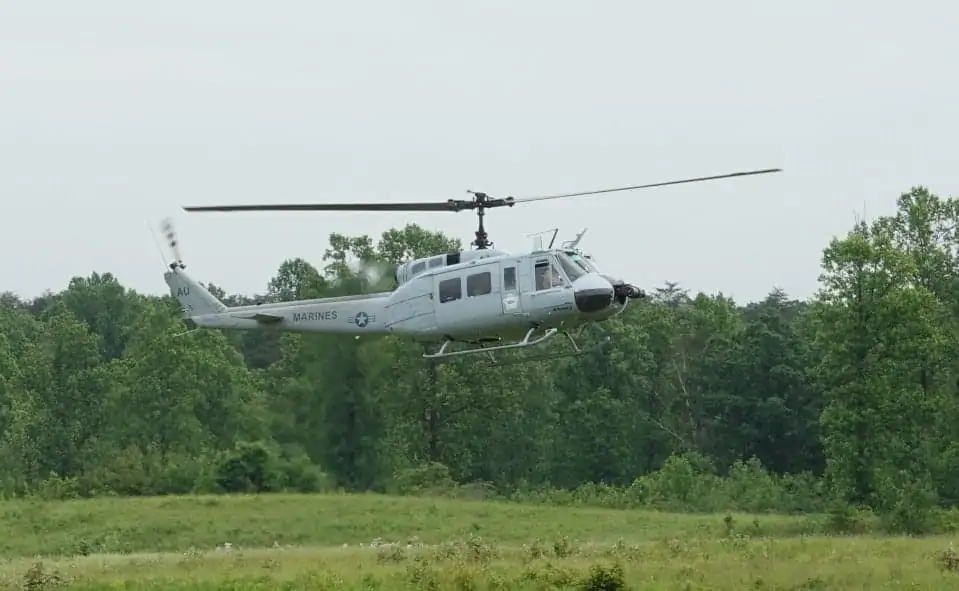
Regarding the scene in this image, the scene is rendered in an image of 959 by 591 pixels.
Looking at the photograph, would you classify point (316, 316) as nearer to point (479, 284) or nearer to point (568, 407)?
point (479, 284)

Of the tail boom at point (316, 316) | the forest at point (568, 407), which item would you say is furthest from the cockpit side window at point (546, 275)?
the forest at point (568, 407)

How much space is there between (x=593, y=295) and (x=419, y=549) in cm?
724

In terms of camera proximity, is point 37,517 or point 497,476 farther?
point 497,476

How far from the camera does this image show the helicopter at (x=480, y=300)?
22984mm

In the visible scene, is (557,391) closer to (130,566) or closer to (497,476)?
(497,476)

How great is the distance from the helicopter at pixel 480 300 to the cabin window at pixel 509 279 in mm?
17

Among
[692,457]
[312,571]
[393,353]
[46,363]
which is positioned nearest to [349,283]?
[393,353]

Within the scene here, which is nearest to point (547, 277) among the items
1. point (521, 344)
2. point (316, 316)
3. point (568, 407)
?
point (521, 344)

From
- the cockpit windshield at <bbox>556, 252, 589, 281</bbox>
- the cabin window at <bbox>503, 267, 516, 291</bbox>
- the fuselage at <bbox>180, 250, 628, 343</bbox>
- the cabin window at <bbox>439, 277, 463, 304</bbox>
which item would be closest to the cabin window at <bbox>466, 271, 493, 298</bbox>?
the fuselage at <bbox>180, 250, 628, 343</bbox>

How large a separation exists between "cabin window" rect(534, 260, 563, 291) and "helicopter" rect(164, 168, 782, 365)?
16mm

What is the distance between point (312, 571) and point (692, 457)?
41898 millimetres

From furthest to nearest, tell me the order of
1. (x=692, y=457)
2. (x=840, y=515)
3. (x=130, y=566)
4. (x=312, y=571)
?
1. (x=692, y=457)
2. (x=840, y=515)
3. (x=130, y=566)
4. (x=312, y=571)

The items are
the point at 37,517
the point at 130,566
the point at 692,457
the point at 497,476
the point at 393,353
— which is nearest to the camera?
the point at 130,566

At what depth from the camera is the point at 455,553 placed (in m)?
25.0
